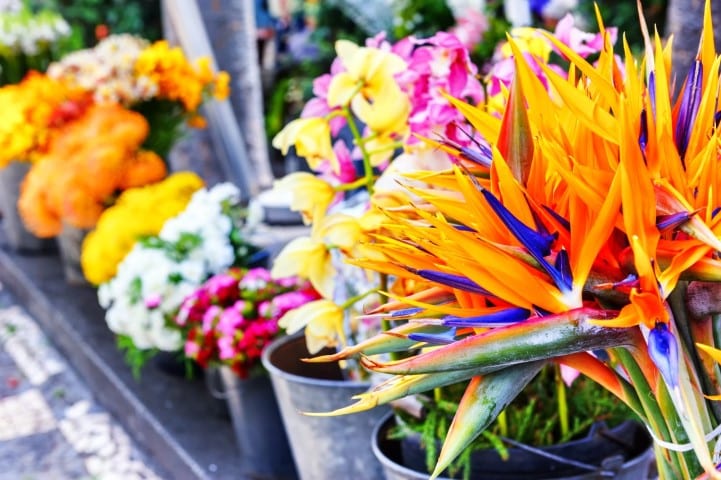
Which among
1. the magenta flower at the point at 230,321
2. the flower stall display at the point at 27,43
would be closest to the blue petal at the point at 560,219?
the magenta flower at the point at 230,321

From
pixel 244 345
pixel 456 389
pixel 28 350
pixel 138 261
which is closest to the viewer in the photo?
pixel 456 389

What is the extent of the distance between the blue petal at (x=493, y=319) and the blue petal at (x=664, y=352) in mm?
114

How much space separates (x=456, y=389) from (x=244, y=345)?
3.48 feet

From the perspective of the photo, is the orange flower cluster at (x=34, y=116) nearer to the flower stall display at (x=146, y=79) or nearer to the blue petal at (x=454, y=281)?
the flower stall display at (x=146, y=79)

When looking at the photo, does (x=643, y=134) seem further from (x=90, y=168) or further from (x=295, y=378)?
(x=90, y=168)

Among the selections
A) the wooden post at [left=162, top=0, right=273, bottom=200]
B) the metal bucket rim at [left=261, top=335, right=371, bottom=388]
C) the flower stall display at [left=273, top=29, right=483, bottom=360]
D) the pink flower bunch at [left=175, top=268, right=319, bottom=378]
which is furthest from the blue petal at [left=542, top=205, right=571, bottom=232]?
the wooden post at [left=162, top=0, right=273, bottom=200]

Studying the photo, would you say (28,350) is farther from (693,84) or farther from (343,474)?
(693,84)

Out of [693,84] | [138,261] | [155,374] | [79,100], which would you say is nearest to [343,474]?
[138,261]

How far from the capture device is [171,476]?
3.10 meters

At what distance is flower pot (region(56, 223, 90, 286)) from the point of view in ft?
14.5

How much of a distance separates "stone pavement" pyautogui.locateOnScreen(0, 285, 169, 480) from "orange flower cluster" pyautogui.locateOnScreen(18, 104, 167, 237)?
0.78m

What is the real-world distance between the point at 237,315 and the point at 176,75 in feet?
5.59

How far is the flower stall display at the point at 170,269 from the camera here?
279 cm

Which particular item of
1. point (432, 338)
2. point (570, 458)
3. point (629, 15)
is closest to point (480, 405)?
point (432, 338)
